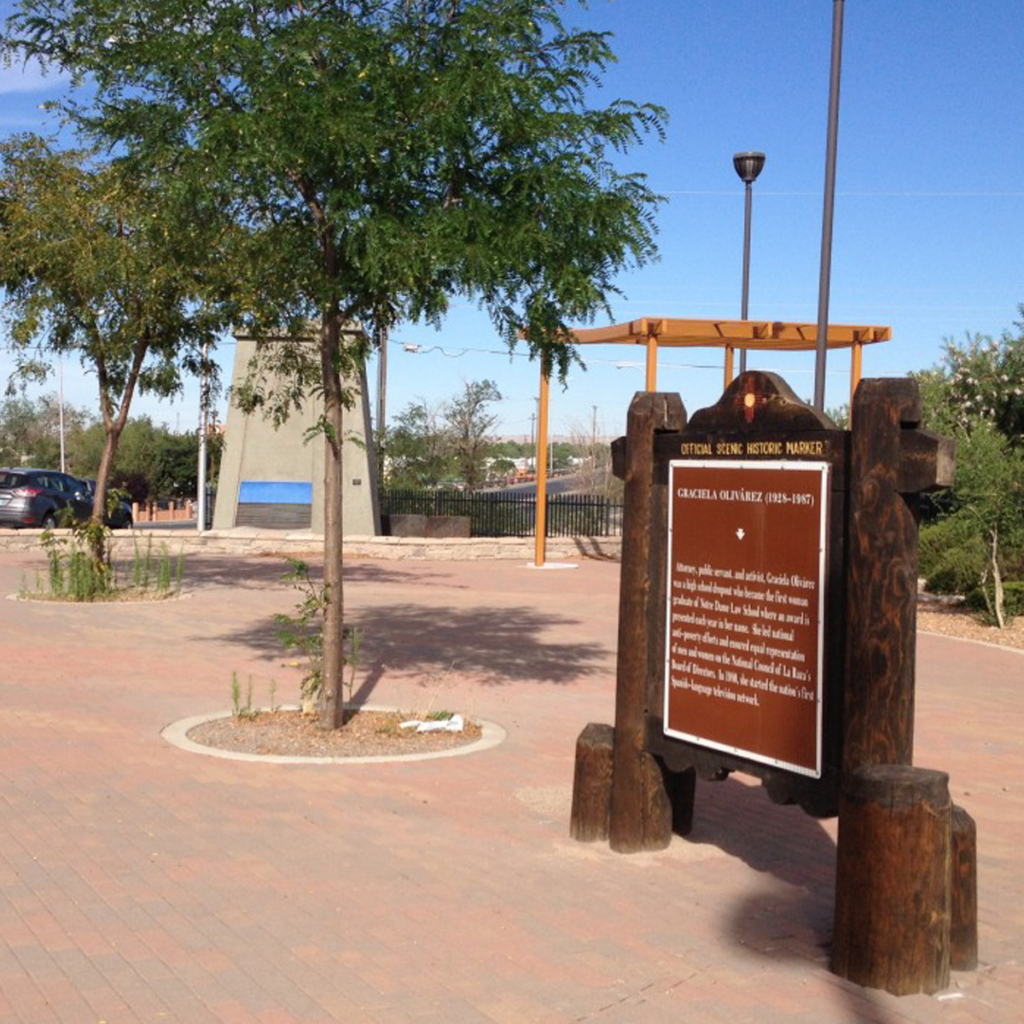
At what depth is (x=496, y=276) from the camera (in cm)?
844

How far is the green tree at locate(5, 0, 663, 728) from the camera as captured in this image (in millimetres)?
8406

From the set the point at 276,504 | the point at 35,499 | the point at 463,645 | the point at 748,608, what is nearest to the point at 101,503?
the point at 463,645

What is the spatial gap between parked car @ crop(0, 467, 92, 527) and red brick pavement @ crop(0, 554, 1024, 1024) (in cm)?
1895

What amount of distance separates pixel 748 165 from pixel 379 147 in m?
12.5

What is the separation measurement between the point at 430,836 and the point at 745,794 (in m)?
2.08

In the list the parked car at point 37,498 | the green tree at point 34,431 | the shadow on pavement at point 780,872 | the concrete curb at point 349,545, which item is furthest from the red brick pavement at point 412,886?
the green tree at point 34,431

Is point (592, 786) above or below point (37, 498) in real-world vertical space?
below

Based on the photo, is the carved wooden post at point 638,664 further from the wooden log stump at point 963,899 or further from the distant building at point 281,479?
the distant building at point 281,479

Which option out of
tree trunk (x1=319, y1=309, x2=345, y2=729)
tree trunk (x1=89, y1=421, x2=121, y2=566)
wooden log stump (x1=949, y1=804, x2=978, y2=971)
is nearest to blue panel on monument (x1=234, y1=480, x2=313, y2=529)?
tree trunk (x1=89, y1=421, x2=121, y2=566)

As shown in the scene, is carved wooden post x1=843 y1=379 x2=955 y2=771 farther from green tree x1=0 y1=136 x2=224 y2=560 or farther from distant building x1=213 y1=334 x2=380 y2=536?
distant building x1=213 y1=334 x2=380 y2=536

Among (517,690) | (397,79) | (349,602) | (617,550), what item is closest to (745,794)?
(517,690)

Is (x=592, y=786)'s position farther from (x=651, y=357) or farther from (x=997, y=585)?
(x=651, y=357)

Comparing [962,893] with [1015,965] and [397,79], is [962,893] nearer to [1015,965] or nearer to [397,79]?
[1015,965]

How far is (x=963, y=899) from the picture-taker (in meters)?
5.30
